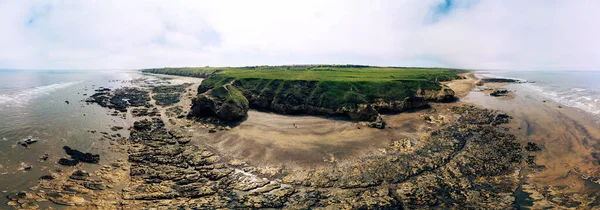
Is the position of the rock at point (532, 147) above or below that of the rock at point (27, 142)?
below

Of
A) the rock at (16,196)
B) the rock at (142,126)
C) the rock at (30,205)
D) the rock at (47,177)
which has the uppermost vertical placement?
the rock at (142,126)

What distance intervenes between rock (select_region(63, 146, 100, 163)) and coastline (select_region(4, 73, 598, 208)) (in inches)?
118

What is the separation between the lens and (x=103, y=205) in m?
20.2

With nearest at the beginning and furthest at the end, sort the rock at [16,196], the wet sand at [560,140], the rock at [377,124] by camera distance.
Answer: the rock at [16,196] < the wet sand at [560,140] < the rock at [377,124]

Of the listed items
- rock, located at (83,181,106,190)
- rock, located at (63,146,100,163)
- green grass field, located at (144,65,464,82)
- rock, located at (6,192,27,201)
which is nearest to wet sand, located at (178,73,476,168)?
rock, located at (63,146,100,163)

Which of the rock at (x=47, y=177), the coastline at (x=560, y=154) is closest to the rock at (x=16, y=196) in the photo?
the rock at (x=47, y=177)

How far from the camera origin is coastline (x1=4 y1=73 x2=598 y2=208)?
2205 centimetres

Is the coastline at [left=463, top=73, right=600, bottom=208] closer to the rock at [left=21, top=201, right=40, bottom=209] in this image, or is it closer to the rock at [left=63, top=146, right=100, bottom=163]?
the rock at [left=21, top=201, right=40, bottom=209]

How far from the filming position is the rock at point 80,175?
79.1 feet

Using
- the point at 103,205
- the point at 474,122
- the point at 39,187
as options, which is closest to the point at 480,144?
the point at 474,122

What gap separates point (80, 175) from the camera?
2455cm

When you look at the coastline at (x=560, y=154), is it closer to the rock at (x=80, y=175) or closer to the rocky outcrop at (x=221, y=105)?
the rocky outcrop at (x=221, y=105)

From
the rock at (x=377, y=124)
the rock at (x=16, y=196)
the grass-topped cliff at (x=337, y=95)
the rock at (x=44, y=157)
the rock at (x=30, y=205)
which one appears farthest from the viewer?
the grass-topped cliff at (x=337, y=95)

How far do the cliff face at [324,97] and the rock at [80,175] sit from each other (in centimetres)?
2093
